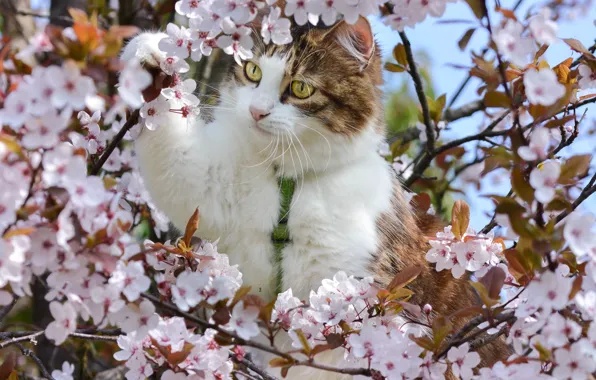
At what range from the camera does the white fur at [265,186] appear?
2.03 metres

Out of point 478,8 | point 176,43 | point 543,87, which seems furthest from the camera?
point 176,43

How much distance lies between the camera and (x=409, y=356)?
1.33 meters

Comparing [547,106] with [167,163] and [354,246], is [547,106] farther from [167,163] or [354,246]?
[167,163]

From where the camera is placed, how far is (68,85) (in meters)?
0.89

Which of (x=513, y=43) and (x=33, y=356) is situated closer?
(x=513, y=43)

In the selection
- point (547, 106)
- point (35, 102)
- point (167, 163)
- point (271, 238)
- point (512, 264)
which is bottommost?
point (271, 238)

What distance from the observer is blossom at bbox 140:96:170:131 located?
1.61 meters

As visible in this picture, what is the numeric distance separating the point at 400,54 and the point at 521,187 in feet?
4.62

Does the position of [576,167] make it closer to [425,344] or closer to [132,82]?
[425,344]

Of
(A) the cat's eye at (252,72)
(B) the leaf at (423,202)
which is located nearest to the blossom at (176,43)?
(A) the cat's eye at (252,72)

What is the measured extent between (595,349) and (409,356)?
1.24 ft

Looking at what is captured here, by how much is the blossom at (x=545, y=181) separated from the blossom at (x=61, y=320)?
0.79 m

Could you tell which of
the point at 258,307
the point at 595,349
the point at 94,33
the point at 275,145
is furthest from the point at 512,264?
the point at 275,145

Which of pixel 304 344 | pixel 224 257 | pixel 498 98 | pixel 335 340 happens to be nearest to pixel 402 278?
pixel 335 340
